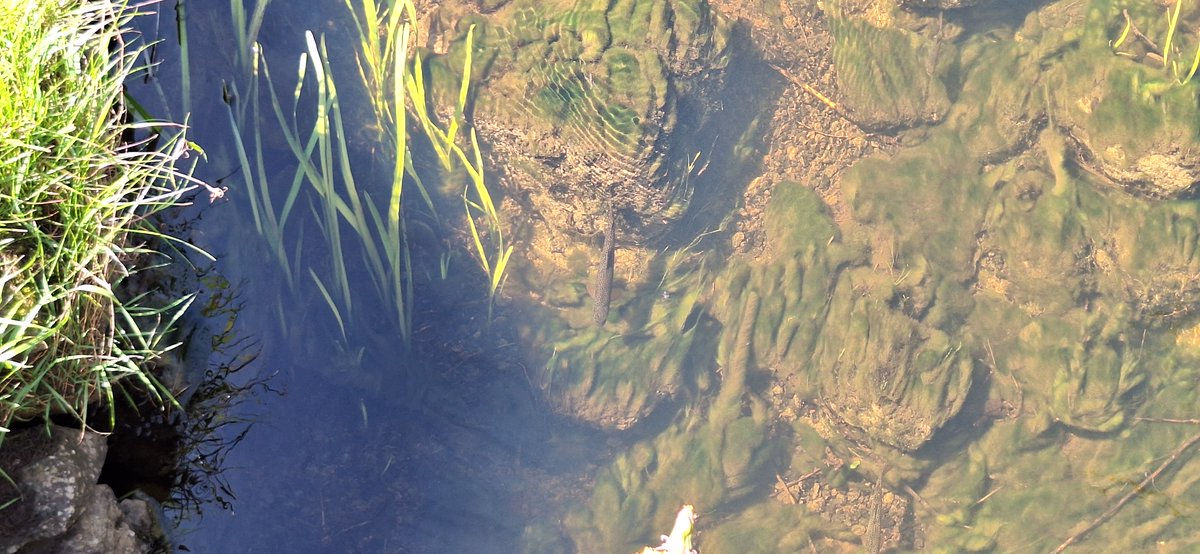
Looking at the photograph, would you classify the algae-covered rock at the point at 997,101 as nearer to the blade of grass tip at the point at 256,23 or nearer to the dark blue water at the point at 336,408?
the dark blue water at the point at 336,408

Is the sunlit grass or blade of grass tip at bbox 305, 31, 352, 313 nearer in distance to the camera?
blade of grass tip at bbox 305, 31, 352, 313

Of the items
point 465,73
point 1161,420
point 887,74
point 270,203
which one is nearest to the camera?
point 270,203

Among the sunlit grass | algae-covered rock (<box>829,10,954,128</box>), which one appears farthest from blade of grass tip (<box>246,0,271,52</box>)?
the sunlit grass

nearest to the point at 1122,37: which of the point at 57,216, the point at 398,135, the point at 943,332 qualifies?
the point at 943,332

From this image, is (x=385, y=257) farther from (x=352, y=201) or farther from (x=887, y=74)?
(x=887, y=74)

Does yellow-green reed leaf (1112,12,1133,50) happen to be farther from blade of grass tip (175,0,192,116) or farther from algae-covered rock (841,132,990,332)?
blade of grass tip (175,0,192,116)

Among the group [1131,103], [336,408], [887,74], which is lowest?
[336,408]
